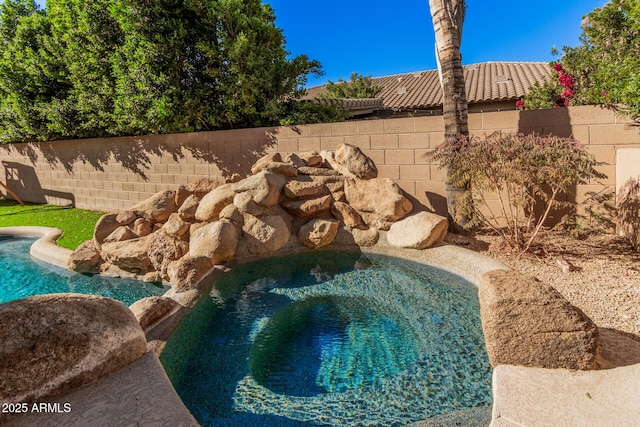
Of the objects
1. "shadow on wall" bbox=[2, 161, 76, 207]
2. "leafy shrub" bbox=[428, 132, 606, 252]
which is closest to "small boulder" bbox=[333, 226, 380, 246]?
"leafy shrub" bbox=[428, 132, 606, 252]

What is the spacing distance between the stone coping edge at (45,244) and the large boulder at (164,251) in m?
2.00

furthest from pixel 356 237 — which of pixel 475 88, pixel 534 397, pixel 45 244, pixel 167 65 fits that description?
pixel 475 88

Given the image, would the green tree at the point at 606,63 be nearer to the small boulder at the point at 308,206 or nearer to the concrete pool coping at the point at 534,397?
the concrete pool coping at the point at 534,397

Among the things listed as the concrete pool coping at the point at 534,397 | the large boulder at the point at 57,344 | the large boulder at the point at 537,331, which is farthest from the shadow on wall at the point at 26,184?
the large boulder at the point at 537,331

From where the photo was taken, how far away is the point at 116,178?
11.2 metres

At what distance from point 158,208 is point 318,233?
325cm

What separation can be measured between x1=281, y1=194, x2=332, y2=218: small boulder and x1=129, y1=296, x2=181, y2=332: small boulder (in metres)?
3.06

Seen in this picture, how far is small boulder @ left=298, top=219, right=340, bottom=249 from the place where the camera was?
654 cm

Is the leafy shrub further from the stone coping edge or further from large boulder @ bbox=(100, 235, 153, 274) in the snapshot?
the stone coping edge

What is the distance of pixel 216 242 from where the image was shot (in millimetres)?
5859

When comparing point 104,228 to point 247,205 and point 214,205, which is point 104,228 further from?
point 247,205

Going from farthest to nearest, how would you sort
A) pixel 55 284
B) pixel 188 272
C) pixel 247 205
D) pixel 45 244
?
pixel 45 244
pixel 247 205
pixel 55 284
pixel 188 272

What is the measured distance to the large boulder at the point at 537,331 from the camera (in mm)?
2725

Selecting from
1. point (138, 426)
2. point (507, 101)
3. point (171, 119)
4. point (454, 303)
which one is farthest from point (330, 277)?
point (507, 101)
